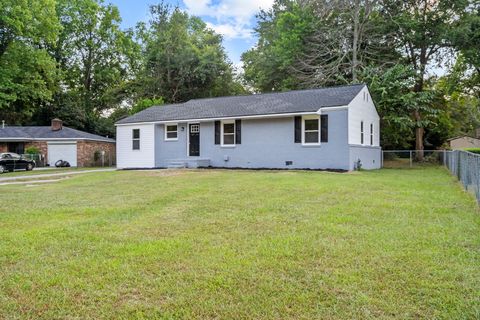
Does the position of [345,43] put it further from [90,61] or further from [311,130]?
[90,61]

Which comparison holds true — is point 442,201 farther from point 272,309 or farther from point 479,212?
point 272,309

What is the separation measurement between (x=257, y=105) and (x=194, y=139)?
12.7ft

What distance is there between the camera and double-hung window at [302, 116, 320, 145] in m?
16.6

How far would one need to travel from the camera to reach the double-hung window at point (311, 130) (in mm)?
16578

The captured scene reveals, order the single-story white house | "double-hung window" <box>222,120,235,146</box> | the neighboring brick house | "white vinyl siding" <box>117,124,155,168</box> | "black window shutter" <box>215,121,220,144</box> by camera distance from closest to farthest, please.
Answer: the single-story white house
"double-hung window" <box>222,120,235,146</box>
"black window shutter" <box>215,121,220,144</box>
"white vinyl siding" <box>117,124,155,168</box>
the neighboring brick house

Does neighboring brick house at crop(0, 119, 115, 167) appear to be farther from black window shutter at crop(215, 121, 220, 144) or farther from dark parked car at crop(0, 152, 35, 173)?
black window shutter at crop(215, 121, 220, 144)

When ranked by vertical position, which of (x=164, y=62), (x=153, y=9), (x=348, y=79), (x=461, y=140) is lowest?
(x=461, y=140)

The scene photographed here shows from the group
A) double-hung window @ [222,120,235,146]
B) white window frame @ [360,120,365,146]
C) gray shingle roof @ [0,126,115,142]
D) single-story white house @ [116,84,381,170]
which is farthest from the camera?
gray shingle roof @ [0,126,115,142]

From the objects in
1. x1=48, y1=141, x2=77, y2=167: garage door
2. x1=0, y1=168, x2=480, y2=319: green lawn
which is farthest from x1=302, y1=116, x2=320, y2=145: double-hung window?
x1=48, y1=141, x2=77, y2=167: garage door

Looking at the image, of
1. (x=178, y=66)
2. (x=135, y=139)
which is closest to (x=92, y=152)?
(x=135, y=139)

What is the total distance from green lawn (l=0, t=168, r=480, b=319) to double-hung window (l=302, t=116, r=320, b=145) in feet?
30.7

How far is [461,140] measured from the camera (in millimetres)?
46219

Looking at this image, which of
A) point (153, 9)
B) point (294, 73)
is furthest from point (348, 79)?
point (153, 9)

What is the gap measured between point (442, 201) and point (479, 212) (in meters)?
1.26
